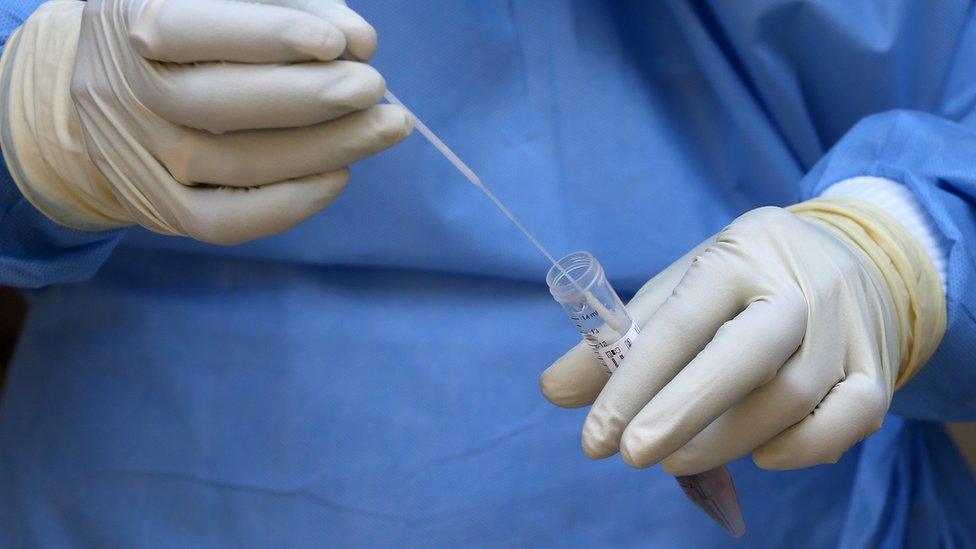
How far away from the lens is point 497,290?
42.8 inches

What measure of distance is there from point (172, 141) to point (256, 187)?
0.26 feet

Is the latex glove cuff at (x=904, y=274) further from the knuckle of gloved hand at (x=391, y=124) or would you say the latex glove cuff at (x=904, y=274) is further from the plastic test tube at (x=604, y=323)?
the knuckle of gloved hand at (x=391, y=124)

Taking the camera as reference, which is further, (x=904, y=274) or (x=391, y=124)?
(x=904, y=274)

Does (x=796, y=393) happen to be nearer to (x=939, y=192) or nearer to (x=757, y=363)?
(x=757, y=363)

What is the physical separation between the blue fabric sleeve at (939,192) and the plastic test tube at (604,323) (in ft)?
0.85

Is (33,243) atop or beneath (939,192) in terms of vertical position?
atop

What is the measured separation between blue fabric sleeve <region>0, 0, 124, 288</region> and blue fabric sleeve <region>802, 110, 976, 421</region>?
→ 76 cm

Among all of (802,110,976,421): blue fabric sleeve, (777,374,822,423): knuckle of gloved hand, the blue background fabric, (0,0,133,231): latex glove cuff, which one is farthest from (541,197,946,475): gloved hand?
(0,0,133,231): latex glove cuff

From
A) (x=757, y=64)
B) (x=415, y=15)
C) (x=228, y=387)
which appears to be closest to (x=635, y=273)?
(x=757, y=64)

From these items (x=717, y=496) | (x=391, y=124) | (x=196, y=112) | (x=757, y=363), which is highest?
(x=196, y=112)

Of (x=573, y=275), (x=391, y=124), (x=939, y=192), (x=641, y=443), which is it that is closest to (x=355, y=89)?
(x=391, y=124)

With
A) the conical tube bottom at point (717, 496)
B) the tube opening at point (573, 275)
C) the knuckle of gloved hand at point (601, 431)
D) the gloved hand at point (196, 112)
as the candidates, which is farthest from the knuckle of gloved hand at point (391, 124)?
the conical tube bottom at point (717, 496)

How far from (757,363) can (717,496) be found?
179 millimetres

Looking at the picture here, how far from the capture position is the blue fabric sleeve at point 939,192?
0.94 m
